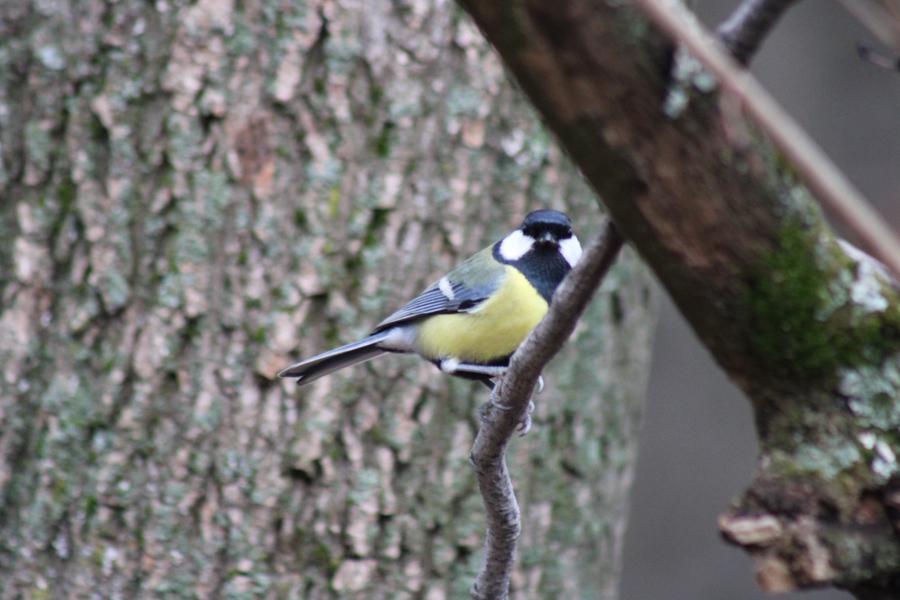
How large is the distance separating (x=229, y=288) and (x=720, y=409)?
3.99 meters

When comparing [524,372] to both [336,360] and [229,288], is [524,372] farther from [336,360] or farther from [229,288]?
[229,288]

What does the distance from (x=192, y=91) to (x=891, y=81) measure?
463cm

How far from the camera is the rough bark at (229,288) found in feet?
8.07

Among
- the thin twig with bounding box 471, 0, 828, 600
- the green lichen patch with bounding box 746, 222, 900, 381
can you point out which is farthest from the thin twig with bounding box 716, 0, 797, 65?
the green lichen patch with bounding box 746, 222, 900, 381

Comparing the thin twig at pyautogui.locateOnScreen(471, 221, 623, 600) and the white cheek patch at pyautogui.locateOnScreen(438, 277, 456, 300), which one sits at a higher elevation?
the white cheek patch at pyautogui.locateOnScreen(438, 277, 456, 300)

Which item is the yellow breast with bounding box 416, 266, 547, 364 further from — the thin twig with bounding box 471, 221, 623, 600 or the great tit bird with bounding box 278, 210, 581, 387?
the thin twig with bounding box 471, 221, 623, 600

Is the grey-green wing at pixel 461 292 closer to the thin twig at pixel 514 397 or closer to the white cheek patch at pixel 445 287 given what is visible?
the white cheek patch at pixel 445 287

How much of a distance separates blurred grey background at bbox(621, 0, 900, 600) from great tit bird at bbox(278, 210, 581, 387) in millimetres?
3468

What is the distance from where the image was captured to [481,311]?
2330mm

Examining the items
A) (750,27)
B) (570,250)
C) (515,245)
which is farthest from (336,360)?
(750,27)

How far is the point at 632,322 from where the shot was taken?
303 cm

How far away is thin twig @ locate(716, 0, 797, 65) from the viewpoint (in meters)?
0.90

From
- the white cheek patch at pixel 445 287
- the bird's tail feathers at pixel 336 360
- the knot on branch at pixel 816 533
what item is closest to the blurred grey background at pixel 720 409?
the white cheek patch at pixel 445 287

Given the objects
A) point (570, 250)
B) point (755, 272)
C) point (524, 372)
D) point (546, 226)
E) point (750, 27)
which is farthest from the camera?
point (570, 250)
